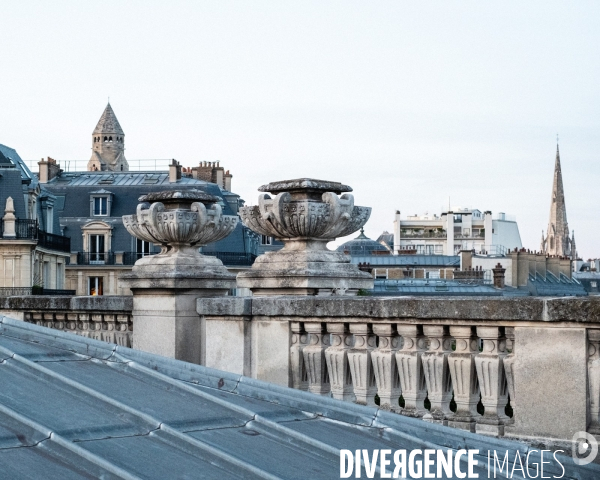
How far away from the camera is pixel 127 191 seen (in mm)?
68875

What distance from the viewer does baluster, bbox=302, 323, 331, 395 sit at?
27.6ft

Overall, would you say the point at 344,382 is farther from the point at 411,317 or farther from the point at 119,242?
the point at 119,242

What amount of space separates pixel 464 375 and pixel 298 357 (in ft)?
5.54

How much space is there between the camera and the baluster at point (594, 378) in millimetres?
6477

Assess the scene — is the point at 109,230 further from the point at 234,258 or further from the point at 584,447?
the point at 584,447

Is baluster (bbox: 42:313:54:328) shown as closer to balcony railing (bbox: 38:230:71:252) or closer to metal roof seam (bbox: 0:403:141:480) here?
metal roof seam (bbox: 0:403:141:480)

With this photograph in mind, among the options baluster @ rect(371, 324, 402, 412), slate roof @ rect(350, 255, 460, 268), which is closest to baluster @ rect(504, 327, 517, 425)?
baluster @ rect(371, 324, 402, 412)

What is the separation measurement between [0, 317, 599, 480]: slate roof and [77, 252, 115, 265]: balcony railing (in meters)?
61.2

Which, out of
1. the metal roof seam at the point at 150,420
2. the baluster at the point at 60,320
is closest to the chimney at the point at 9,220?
the baluster at the point at 60,320

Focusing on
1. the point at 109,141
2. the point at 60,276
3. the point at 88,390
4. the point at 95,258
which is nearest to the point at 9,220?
the point at 60,276

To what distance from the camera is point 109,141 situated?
364ft

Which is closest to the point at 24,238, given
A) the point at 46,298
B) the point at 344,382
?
the point at 46,298

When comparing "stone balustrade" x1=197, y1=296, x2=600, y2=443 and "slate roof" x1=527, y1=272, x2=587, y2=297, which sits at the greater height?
"stone balustrade" x1=197, y1=296, x2=600, y2=443

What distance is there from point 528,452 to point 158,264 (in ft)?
18.1
